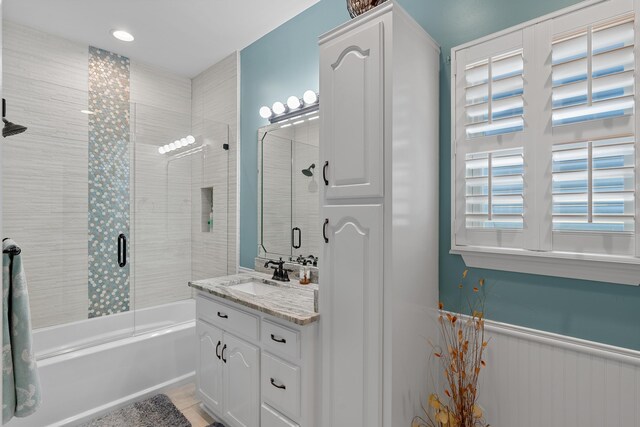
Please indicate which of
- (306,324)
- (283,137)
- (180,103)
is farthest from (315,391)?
(180,103)

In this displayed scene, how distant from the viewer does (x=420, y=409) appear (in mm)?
1522

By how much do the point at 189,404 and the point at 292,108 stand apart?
2336 mm

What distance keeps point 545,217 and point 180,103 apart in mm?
3516

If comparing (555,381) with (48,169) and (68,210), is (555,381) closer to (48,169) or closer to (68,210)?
(68,210)

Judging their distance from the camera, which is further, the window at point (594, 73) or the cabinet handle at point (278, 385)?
the cabinet handle at point (278, 385)

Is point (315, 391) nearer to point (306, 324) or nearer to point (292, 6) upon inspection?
point (306, 324)

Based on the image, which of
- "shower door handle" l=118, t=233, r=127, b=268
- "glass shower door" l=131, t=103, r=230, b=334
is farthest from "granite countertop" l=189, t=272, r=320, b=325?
"shower door handle" l=118, t=233, r=127, b=268

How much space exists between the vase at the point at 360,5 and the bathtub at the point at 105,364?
259 centimetres

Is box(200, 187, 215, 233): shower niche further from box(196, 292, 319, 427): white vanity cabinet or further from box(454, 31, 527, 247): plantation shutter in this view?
box(454, 31, 527, 247): plantation shutter

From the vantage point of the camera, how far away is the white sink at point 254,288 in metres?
2.37

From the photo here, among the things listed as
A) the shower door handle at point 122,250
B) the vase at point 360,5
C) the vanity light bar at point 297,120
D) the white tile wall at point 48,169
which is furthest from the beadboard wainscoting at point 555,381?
the white tile wall at point 48,169

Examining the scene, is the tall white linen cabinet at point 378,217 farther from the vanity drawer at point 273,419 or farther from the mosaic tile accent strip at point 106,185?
the mosaic tile accent strip at point 106,185

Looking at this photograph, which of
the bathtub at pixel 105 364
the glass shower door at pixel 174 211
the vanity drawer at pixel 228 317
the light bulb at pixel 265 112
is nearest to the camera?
the vanity drawer at pixel 228 317

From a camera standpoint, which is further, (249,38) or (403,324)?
(249,38)
